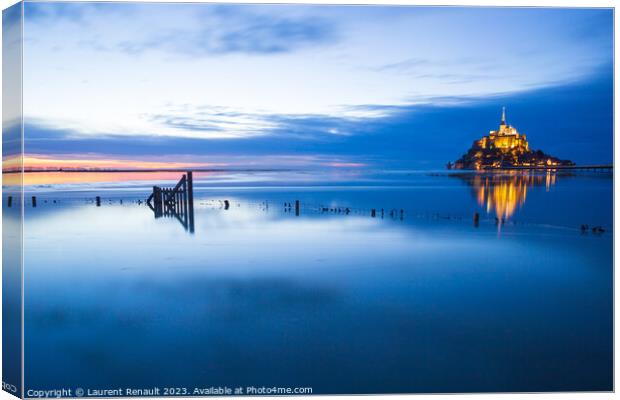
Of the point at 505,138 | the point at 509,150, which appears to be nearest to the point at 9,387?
the point at 505,138

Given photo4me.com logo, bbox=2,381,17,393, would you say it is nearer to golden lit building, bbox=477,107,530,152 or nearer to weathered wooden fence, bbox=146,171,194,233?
golden lit building, bbox=477,107,530,152

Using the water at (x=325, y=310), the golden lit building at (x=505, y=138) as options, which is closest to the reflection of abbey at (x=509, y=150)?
the golden lit building at (x=505, y=138)

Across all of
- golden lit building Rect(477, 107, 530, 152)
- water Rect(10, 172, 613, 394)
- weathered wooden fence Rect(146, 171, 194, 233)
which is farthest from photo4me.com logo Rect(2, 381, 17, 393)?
weathered wooden fence Rect(146, 171, 194, 233)

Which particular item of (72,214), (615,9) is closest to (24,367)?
(615,9)

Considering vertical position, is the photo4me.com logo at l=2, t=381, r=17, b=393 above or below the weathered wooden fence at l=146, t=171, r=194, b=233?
below

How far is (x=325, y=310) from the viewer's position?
5.60 metres

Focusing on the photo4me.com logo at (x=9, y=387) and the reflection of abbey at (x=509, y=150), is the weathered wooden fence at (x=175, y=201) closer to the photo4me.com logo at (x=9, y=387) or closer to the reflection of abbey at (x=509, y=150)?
the reflection of abbey at (x=509, y=150)

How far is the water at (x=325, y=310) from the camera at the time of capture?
469 centimetres

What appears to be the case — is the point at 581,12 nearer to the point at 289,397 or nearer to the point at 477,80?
the point at 477,80

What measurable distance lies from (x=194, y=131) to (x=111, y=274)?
6.78ft

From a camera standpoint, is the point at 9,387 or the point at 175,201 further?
the point at 175,201

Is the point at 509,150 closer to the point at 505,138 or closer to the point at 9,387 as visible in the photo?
the point at 505,138

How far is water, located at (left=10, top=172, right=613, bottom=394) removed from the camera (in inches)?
185

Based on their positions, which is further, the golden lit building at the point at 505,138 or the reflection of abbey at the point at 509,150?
the reflection of abbey at the point at 509,150
